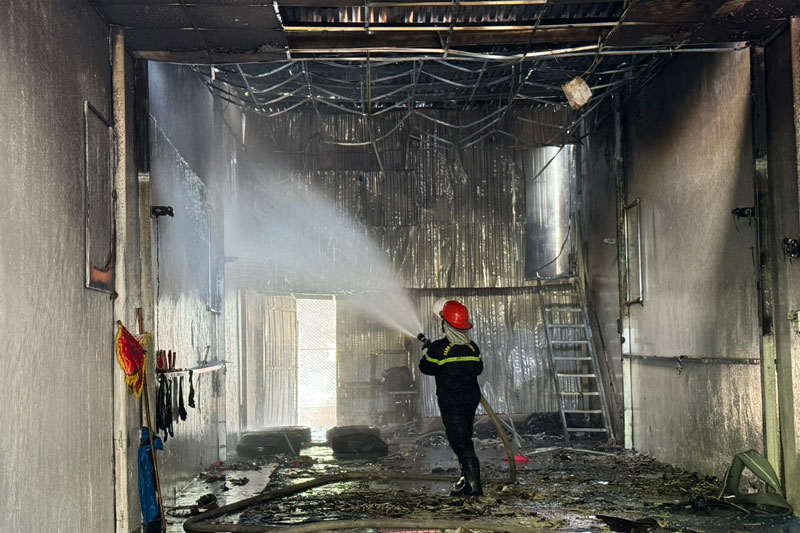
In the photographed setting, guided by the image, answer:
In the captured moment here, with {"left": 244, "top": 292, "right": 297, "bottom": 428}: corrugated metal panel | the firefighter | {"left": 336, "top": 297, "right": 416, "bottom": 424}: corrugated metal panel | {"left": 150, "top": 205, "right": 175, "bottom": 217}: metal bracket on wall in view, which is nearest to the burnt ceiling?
{"left": 150, "top": 205, "right": 175, "bottom": 217}: metal bracket on wall

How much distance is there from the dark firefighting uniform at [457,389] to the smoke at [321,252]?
18.3 feet

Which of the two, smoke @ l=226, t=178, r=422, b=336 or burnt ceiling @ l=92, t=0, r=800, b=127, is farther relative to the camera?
smoke @ l=226, t=178, r=422, b=336

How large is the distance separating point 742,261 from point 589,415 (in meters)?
6.24

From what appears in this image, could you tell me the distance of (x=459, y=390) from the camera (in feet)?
26.9

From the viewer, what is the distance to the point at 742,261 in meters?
7.87

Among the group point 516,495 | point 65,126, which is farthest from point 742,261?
point 65,126

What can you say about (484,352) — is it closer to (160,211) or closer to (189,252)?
(189,252)

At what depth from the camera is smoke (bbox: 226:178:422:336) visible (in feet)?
44.2

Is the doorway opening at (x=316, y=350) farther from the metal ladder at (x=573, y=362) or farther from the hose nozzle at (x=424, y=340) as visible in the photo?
the hose nozzle at (x=424, y=340)

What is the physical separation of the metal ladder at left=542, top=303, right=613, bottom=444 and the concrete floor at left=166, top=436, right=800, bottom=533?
2079 mm

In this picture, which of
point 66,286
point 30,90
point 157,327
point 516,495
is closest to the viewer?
point 30,90

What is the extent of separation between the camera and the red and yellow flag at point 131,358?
591 cm

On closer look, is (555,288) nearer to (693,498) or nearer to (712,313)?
(712,313)

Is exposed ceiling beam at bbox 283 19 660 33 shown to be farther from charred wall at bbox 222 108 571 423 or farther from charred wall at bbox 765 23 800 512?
charred wall at bbox 222 108 571 423
